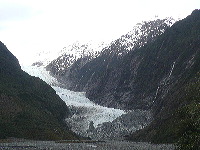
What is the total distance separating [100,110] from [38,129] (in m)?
74.7

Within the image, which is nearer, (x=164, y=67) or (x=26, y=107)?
(x=26, y=107)

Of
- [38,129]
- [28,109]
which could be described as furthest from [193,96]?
[28,109]

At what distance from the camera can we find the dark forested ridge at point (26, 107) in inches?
4441

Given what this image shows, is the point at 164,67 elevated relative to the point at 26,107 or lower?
elevated

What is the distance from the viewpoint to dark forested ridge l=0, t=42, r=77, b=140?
112812 millimetres

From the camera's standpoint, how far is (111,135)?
146 metres

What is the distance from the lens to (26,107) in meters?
134

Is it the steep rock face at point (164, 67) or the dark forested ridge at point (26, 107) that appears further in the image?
the steep rock face at point (164, 67)

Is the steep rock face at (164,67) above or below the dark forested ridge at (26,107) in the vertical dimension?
above

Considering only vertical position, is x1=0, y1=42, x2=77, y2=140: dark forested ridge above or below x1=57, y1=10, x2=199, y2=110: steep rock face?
below

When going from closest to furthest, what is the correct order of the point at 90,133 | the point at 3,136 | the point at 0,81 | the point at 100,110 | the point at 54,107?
the point at 3,136 < the point at 0,81 < the point at 90,133 < the point at 54,107 < the point at 100,110

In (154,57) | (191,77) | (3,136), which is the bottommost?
(3,136)

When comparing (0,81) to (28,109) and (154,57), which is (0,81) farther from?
(154,57)

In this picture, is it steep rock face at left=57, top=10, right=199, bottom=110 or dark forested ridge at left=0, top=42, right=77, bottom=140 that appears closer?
dark forested ridge at left=0, top=42, right=77, bottom=140
